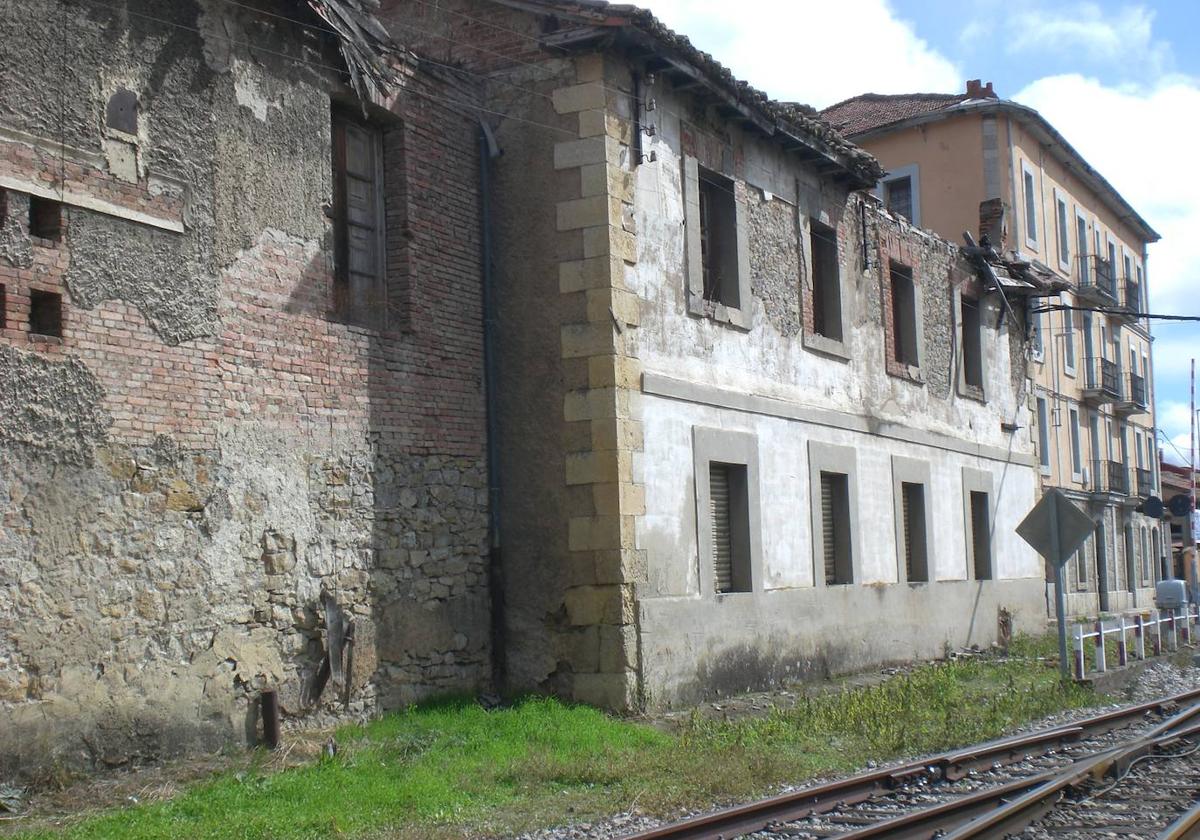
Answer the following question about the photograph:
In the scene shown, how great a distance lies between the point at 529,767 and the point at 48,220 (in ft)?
15.8

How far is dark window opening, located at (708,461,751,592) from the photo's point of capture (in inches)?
563

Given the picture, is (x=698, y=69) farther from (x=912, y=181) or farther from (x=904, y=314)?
(x=912, y=181)

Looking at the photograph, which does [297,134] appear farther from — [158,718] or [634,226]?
[158,718]

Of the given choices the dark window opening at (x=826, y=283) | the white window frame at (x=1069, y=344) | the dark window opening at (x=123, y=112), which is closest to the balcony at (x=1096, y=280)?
the white window frame at (x=1069, y=344)

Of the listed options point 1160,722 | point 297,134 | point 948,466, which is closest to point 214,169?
point 297,134

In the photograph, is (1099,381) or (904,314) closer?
(904,314)

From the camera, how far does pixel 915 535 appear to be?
1903 centimetres

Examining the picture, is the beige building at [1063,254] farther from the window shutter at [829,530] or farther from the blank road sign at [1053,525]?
the blank road sign at [1053,525]

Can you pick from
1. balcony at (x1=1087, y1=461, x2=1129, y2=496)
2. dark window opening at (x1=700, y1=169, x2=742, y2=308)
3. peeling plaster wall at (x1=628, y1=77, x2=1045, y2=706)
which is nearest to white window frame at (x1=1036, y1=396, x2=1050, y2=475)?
balcony at (x1=1087, y1=461, x2=1129, y2=496)

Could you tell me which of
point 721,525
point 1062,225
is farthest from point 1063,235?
point 721,525

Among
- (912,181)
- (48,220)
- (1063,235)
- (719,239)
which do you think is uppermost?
(912,181)

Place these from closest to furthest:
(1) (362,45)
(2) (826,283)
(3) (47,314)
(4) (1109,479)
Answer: (3) (47,314)
(1) (362,45)
(2) (826,283)
(4) (1109,479)

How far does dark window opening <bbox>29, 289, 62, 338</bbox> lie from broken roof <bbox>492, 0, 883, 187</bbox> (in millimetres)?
5795

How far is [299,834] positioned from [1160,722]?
8600 millimetres
